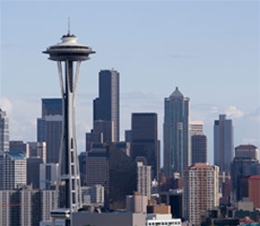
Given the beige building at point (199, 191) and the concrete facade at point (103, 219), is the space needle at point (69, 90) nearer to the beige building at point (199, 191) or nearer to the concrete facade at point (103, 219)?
the concrete facade at point (103, 219)

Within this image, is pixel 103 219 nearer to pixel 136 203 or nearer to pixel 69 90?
pixel 69 90

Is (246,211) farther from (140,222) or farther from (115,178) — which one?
(140,222)

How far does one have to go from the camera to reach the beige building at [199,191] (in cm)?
18085

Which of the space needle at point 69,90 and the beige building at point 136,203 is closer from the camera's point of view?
the space needle at point 69,90

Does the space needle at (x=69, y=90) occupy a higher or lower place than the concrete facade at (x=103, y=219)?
higher

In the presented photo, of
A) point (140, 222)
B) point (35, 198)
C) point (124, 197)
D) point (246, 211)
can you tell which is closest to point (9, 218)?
point (35, 198)

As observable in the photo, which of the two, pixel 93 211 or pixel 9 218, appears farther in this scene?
pixel 9 218

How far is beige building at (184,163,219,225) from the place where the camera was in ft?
593

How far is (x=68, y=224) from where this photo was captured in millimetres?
124438

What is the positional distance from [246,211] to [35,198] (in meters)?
28.0

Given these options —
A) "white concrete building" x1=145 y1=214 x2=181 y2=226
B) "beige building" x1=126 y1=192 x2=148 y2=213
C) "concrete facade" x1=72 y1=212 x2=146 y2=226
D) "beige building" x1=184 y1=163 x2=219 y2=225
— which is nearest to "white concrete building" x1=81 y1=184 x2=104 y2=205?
"beige building" x1=126 y1=192 x2=148 y2=213

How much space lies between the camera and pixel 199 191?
622 feet

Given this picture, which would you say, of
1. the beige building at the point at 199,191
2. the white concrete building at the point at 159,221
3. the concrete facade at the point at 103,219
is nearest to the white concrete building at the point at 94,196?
the beige building at the point at 199,191

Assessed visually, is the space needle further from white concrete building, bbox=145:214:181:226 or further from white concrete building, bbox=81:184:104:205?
white concrete building, bbox=81:184:104:205
